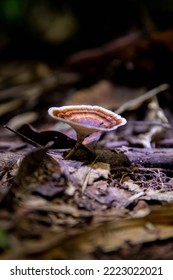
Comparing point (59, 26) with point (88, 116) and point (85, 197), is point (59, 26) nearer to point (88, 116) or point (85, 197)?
point (88, 116)

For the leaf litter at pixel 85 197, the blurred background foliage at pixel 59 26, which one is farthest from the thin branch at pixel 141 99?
the blurred background foliage at pixel 59 26

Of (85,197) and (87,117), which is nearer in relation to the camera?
(85,197)

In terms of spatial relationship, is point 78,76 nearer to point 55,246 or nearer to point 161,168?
point 161,168

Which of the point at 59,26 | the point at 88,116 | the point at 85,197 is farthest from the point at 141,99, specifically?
the point at 59,26

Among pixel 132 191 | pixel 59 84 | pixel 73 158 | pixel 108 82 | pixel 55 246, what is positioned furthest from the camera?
pixel 59 84

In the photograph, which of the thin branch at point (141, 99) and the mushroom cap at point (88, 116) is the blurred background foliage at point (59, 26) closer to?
the thin branch at point (141, 99)

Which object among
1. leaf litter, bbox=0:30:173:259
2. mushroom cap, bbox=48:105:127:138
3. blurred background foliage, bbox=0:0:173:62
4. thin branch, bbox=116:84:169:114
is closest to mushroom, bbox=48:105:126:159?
mushroom cap, bbox=48:105:127:138
